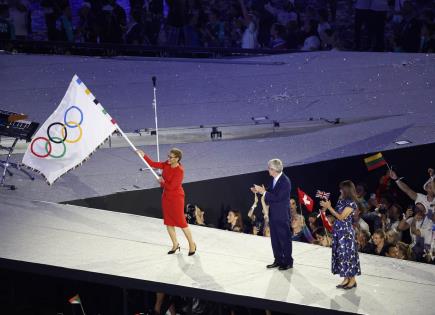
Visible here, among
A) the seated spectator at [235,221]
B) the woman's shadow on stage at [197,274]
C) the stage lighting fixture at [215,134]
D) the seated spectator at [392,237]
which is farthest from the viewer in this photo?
the stage lighting fixture at [215,134]

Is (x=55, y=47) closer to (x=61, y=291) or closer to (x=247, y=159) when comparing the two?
(x=247, y=159)

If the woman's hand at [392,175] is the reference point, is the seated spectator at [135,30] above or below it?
above

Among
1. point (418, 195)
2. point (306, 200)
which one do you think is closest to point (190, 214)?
point (306, 200)

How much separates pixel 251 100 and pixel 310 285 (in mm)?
6970

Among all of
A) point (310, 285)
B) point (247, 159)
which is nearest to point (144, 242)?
point (310, 285)

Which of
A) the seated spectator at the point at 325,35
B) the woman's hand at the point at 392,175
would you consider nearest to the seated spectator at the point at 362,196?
the woman's hand at the point at 392,175

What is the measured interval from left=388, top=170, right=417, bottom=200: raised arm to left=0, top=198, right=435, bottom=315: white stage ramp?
4.74 feet

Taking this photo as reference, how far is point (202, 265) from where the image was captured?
352 inches

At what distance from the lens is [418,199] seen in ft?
34.3

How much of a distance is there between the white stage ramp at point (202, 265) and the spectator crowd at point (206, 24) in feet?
25.1

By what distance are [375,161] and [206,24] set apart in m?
7.33

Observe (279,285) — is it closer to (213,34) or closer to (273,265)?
(273,265)

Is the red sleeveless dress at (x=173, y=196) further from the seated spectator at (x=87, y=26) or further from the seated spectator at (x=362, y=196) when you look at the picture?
the seated spectator at (x=87, y=26)

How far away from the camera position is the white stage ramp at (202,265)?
809cm
